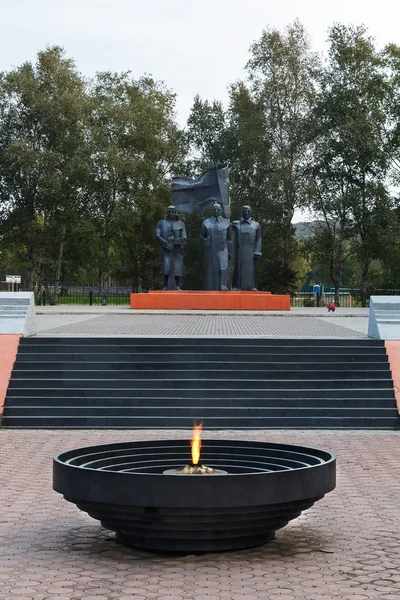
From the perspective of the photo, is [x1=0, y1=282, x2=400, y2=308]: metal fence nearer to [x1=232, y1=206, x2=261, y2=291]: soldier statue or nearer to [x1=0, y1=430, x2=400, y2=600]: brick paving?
[x1=232, y1=206, x2=261, y2=291]: soldier statue

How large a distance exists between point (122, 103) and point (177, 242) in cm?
1969

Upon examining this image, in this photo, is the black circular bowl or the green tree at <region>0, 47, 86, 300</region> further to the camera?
the green tree at <region>0, 47, 86, 300</region>

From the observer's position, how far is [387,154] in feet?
143

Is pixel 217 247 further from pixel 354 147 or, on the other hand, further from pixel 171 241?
pixel 354 147

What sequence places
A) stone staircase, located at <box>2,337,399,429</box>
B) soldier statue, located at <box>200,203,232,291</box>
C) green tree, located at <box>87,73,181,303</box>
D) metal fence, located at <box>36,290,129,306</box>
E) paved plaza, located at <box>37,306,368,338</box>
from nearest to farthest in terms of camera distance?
1. stone staircase, located at <box>2,337,399,429</box>
2. paved plaza, located at <box>37,306,368,338</box>
3. soldier statue, located at <box>200,203,232,291</box>
4. green tree, located at <box>87,73,181,303</box>
5. metal fence, located at <box>36,290,129,306</box>

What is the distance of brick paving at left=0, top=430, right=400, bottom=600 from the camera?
5.09 m

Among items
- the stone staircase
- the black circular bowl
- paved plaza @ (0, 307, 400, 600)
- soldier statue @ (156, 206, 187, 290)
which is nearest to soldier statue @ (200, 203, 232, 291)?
soldier statue @ (156, 206, 187, 290)

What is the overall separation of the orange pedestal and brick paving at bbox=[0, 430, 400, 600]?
21580mm

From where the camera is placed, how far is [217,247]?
3127 cm

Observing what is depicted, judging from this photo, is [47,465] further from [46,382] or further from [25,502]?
[46,382]

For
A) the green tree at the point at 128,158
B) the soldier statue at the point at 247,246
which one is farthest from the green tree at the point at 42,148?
the soldier statue at the point at 247,246

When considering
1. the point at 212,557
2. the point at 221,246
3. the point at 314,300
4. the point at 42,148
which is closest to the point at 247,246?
the point at 221,246

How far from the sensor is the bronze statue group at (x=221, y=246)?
31.2m

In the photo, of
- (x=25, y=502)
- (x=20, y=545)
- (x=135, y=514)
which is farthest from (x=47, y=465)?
(x=135, y=514)
